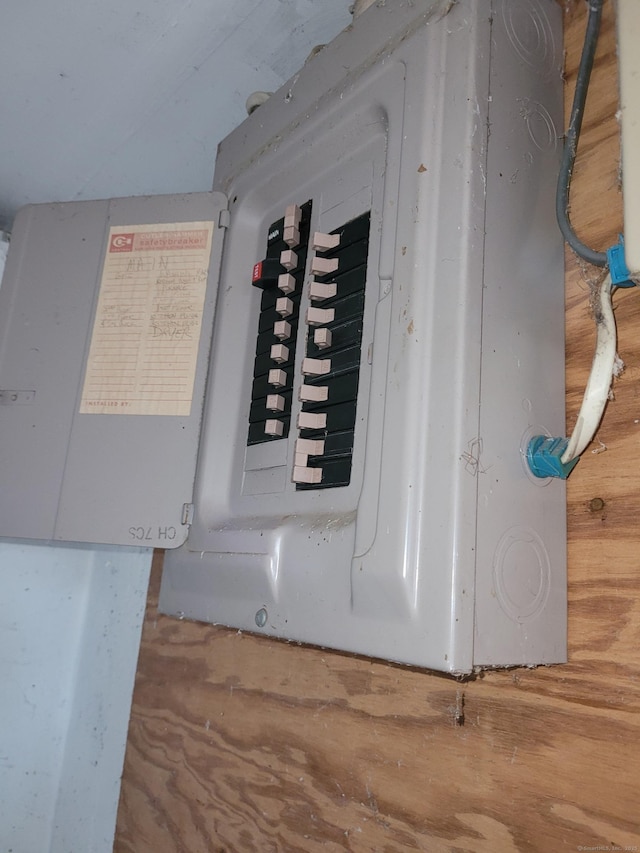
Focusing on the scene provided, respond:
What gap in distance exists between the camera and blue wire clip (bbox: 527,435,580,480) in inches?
27.3

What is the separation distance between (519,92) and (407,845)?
0.84 m

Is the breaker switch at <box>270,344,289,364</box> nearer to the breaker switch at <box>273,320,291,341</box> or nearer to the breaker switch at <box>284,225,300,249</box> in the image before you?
the breaker switch at <box>273,320,291,341</box>

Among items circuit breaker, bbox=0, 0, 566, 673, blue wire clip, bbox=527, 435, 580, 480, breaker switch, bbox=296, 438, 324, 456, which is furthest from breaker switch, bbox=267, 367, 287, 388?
blue wire clip, bbox=527, 435, 580, 480

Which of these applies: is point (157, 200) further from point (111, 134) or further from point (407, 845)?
point (407, 845)

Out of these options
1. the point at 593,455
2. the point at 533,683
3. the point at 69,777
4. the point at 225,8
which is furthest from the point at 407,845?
the point at 225,8

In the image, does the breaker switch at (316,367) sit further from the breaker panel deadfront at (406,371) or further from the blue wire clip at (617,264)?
the blue wire clip at (617,264)

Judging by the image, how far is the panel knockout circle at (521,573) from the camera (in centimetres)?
66

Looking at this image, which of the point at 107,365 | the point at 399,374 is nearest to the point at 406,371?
the point at 399,374

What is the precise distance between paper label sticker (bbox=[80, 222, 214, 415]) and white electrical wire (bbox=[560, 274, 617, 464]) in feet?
1.67

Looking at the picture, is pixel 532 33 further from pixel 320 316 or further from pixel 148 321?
pixel 148 321

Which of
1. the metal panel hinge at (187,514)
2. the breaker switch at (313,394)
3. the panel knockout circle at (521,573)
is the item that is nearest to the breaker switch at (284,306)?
the breaker switch at (313,394)

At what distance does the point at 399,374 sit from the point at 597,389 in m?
0.18

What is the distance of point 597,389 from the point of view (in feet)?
2.18

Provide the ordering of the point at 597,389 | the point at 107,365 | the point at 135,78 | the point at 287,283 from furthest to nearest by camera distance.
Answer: the point at 135,78, the point at 107,365, the point at 287,283, the point at 597,389
